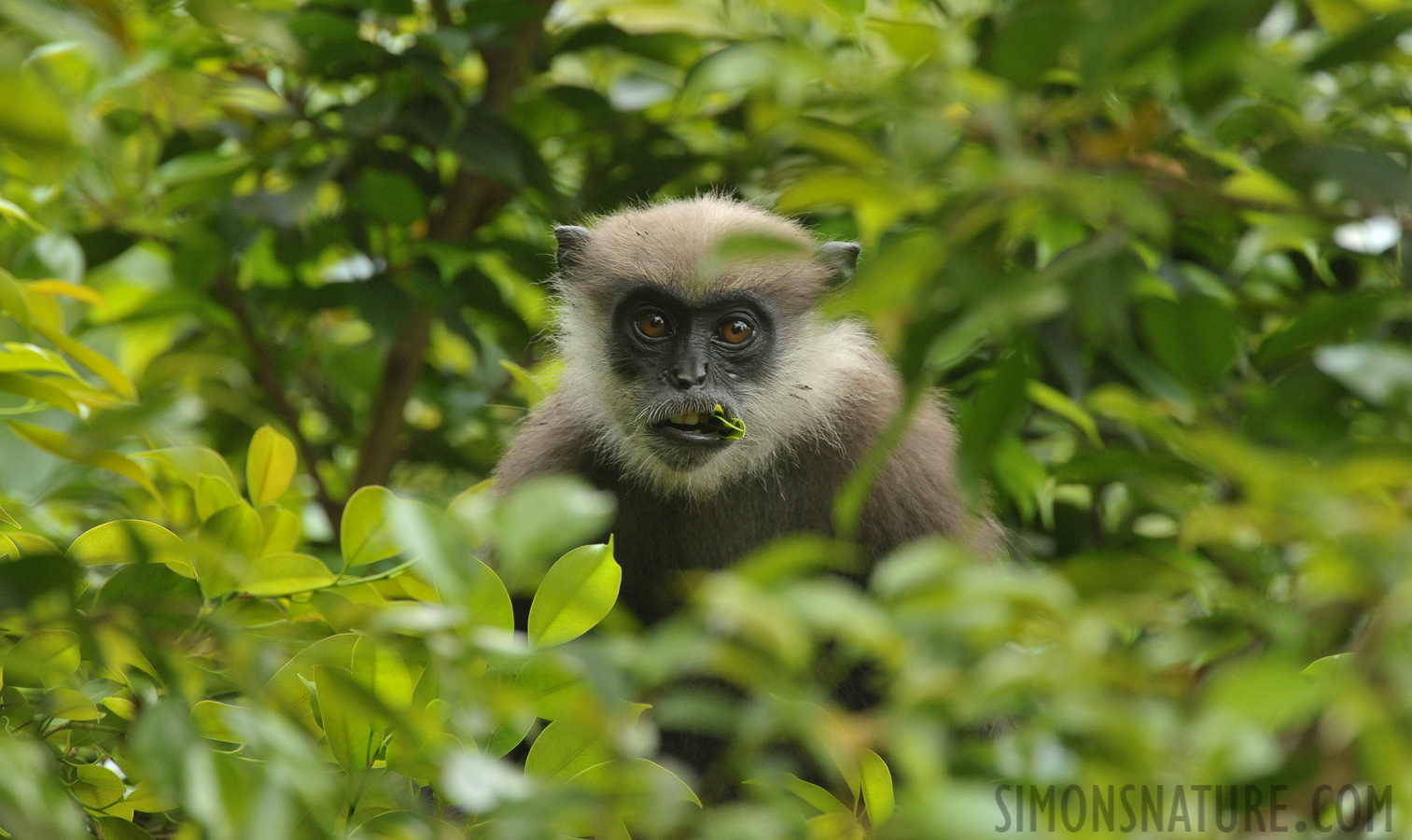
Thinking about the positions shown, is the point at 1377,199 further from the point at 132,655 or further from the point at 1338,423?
the point at 132,655

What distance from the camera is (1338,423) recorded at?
1.38 metres

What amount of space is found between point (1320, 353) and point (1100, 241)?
0.27 metres

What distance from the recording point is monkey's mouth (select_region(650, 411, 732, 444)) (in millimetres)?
3762

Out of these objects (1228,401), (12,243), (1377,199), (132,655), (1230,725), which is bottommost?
(1228,401)

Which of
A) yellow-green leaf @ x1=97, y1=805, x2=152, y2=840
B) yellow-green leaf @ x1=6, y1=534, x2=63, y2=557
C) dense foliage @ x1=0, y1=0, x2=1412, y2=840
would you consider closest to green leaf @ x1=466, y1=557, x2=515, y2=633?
dense foliage @ x1=0, y1=0, x2=1412, y2=840

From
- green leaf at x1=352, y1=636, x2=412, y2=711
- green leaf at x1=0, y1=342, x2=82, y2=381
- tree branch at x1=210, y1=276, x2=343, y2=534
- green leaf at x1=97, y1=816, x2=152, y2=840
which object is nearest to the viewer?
green leaf at x1=352, y1=636, x2=412, y2=711

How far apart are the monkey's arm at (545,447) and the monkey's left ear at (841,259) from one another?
3.24 feet

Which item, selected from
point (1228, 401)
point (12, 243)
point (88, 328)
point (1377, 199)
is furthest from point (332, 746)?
point (88, 328)

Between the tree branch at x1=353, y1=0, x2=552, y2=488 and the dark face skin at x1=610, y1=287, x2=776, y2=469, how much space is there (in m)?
0.67

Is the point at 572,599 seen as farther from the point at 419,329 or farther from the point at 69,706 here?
the point at 419,329

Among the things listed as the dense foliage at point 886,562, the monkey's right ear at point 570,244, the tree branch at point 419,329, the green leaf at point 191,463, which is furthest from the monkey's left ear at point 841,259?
the green leaf at point 191,463

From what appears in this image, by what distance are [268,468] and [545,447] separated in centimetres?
149

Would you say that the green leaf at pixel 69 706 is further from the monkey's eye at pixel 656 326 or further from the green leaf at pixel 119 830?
the monkey's eye at pixel 656 326

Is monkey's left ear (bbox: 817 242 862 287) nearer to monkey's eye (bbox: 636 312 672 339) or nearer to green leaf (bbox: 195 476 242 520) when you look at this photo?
monkey's eye (bbox: 636 312 672 339)
